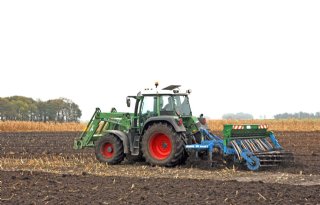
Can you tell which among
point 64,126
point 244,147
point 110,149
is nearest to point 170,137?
point 244,147

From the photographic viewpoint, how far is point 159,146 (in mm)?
14961

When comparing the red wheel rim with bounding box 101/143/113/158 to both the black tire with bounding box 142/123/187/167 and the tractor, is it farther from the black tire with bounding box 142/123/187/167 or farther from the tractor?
the black tire with bounding box 142/123/187/167

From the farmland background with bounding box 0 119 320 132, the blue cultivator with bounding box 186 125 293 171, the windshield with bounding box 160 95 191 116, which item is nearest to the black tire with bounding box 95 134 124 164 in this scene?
the windshield with bounding box 160 95 191 116

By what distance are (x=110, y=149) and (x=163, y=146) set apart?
193 cm

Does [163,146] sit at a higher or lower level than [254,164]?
higher

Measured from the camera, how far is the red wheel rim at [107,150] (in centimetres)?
1588

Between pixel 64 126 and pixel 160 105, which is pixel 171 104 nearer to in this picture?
pixel 160 105

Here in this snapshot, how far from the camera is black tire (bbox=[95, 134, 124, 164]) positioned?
1559 centimetres

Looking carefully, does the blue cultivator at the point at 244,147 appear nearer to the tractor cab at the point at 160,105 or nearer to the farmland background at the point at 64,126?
the tractor cab at the point at 160,105

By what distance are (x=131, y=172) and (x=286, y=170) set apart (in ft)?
13.3

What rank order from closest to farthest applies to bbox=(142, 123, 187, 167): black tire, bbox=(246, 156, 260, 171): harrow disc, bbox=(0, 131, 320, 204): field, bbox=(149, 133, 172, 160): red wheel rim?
bbox=(0, 131, 320, 204): field < bbox=(246, 156, 260, 171): harrow disc < bbox=(142, 123, 187, 167): black tire < bbox=(149, 133, 172, 160): red wheel rim

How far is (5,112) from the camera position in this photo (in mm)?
72062

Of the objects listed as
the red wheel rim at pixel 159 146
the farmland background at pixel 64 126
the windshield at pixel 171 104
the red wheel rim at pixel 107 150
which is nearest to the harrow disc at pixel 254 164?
the red wheel rim at pixel 159 146

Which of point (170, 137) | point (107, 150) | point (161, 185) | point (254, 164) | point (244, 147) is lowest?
point (161, 185)
